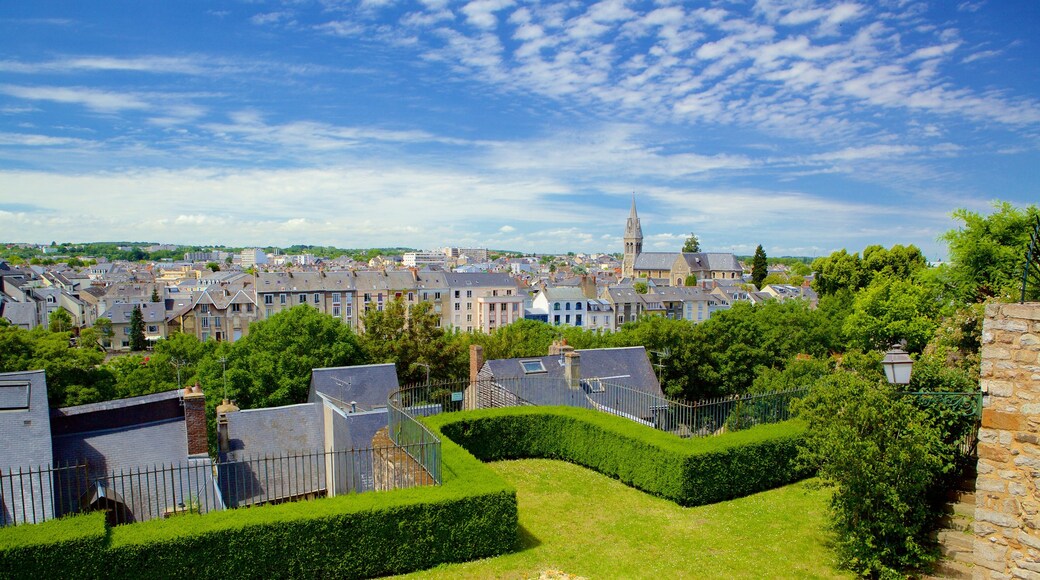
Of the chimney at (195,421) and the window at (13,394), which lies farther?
the chimney at (195,421)

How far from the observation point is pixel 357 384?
78.7ft

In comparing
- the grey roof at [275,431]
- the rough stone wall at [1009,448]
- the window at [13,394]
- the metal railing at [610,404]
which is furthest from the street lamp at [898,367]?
the window at [13,394]

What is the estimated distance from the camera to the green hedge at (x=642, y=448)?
515 inches

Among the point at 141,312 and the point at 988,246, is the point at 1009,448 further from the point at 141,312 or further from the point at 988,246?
the point at 141,312

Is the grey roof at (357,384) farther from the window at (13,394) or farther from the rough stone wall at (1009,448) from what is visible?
the rough stone wall at (1009,448)

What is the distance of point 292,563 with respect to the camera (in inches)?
372

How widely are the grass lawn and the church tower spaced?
13726 cm

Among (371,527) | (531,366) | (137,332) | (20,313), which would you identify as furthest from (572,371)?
(137,332)

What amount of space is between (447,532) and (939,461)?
25.4 feet

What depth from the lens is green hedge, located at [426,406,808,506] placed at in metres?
13.1

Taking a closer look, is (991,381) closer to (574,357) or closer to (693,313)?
(574,357)

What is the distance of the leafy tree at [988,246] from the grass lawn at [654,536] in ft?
72.9

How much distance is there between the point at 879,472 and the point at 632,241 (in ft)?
472

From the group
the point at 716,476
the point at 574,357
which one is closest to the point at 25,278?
the point at 574,357
